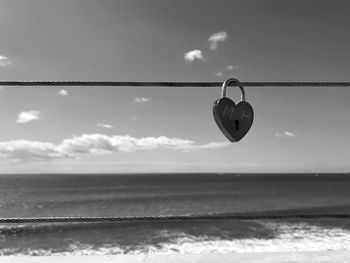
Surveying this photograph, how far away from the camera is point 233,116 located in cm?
241

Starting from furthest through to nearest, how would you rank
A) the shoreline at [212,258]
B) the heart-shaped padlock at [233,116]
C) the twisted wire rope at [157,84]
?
the shoreline at [212,258] < the heart-shaped padlock at [233,116] < the twisted wire rope at [157,84]

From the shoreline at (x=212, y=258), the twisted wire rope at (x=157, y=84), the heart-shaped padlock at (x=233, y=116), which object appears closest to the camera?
the twisted wire rope at (x=157, y=84)

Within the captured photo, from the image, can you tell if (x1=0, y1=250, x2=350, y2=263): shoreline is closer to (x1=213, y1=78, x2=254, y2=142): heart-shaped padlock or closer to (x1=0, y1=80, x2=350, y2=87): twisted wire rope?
(x1=213, y1=78, x2=254, y2=142): heart-shaped padlock

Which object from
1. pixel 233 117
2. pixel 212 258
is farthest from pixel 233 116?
pixel 212 258

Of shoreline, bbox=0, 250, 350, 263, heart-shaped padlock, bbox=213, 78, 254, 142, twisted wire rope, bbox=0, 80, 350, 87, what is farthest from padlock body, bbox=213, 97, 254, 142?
shoreline, bbox=0, 250, 350, 263

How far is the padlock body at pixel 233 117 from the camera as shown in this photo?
93.0 inches

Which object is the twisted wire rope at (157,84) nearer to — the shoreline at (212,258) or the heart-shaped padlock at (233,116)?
the heart-shaped padlock at (233,116)

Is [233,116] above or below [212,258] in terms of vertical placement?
above

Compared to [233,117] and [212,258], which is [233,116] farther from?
[212,258]

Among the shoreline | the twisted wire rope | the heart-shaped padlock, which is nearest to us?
the twisted wire rope

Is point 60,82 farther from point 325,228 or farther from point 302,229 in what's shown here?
point 325,228

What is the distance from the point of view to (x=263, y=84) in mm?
2225

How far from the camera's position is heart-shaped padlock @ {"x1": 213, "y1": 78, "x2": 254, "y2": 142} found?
236 cm

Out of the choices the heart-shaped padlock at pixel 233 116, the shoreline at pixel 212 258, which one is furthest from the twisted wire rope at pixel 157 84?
the shoreline at pixel 212 258
